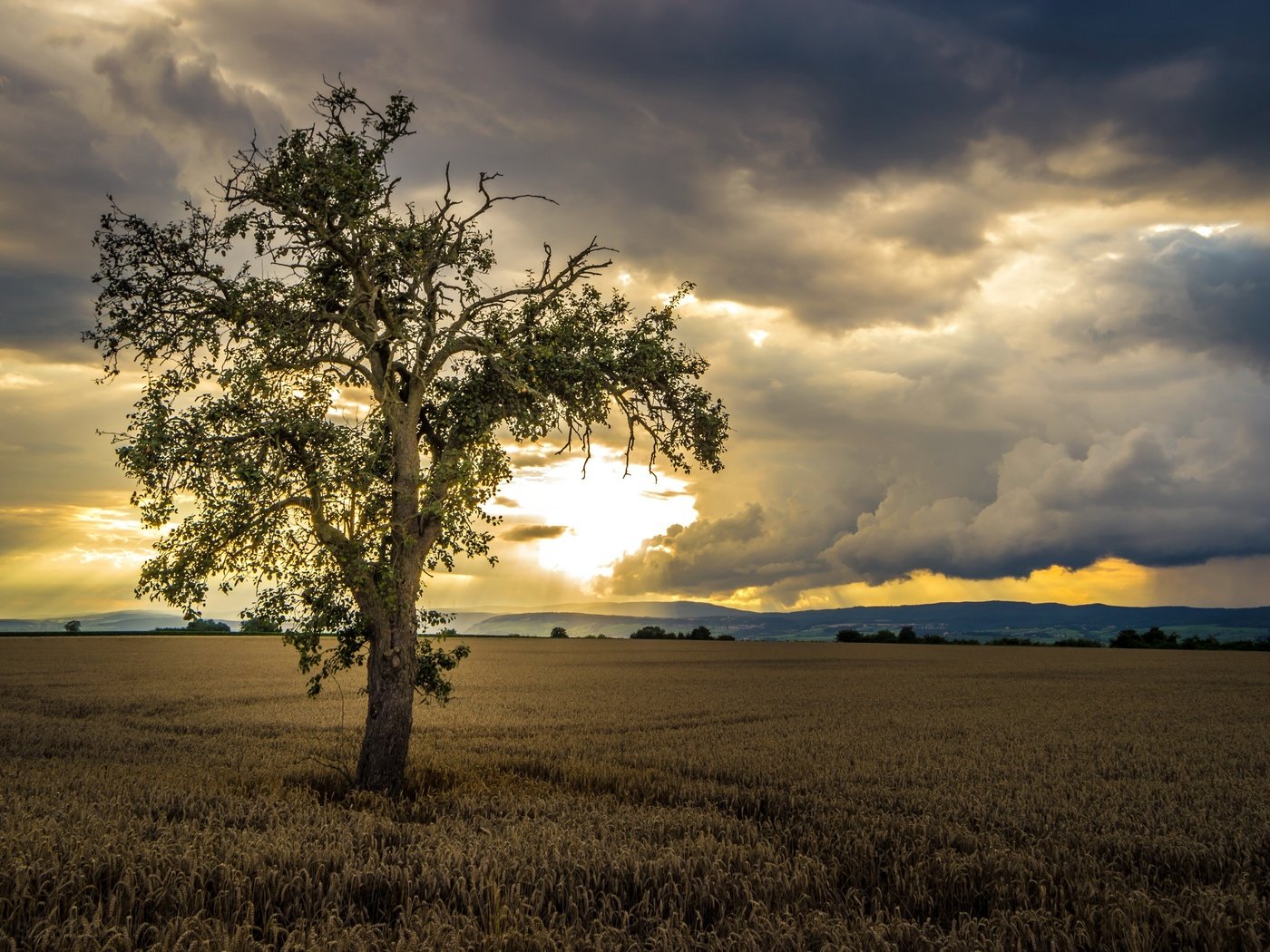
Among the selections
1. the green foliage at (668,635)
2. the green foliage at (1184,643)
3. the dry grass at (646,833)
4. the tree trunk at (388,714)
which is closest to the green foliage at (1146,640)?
the green foliage at (1184,643)

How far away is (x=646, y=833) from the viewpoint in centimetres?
1167

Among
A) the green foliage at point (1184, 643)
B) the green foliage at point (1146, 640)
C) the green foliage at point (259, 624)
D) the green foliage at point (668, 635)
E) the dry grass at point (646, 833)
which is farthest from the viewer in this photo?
the green foliage at point (668, 635)

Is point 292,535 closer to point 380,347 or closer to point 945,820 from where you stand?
point 380,347

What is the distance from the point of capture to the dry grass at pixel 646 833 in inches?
314

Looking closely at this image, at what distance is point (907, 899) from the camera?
941 cm

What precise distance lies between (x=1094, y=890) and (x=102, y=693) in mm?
40695

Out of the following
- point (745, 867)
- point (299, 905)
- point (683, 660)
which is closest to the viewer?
→ point (299, 905)

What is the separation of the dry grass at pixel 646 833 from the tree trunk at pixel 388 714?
69 centimetres

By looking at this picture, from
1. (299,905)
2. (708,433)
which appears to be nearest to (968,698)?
(708,433)

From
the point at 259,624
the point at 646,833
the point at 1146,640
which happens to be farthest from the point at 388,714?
A: the point at 1146,640

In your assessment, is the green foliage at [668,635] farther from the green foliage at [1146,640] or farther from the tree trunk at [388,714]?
the tree trunk at [388,714]

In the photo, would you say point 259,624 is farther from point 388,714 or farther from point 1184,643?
point 1184,643

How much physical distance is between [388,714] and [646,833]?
6.08 m

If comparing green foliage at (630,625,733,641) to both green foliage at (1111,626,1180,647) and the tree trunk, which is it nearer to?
green foliage at (1111,626,1180,647)
